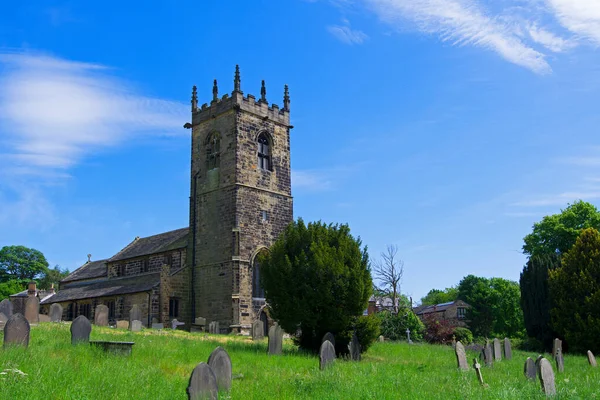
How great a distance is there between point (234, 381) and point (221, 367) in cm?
144

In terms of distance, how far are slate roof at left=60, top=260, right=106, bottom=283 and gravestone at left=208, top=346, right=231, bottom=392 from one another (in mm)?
36466

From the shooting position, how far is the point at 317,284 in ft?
69.2

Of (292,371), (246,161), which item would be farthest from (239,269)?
(292,371)

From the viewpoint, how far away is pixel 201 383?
10016mm

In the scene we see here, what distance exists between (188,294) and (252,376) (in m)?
22.5

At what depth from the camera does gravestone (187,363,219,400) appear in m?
9.92

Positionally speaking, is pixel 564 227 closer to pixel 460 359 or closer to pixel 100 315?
pixel 460 359

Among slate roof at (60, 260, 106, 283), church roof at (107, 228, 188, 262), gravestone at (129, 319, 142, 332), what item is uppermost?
church roof at (107, 228, 188, 262)

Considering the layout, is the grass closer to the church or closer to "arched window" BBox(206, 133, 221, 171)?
the church

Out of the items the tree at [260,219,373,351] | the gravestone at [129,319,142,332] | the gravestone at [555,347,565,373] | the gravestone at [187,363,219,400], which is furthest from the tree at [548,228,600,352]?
the gravestone at [187,363,219,400]

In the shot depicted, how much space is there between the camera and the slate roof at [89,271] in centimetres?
4662

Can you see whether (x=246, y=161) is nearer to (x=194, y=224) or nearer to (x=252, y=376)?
(x=194, y=224)

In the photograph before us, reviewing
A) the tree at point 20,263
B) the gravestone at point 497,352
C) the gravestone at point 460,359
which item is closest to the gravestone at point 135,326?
the gravestone at point 460,359

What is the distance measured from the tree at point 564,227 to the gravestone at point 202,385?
40180mm
